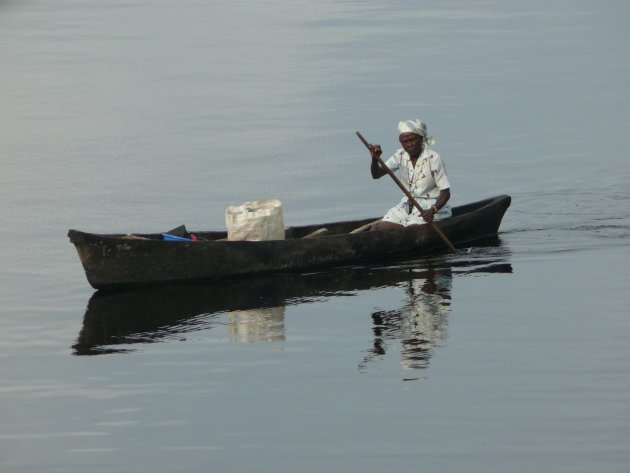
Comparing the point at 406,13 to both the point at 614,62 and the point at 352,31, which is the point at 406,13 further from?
the point at 614,62

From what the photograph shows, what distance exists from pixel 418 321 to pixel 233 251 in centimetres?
201

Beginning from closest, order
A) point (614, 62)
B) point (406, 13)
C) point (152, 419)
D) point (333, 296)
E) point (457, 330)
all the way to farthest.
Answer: point (152, 419) < point (457, 330) < point (333, 296) < point (614, 62) < point (406, 13)

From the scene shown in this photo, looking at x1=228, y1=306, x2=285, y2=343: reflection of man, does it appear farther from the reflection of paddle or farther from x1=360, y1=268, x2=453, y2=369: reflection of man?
the reflection of paddle

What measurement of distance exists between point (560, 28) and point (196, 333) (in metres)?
22.4

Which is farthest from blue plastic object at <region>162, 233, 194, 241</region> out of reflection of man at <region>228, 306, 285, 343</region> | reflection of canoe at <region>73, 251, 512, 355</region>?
reflection of man at <region>228, 306, 285, 343</region>

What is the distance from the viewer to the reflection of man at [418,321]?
Result: 36.8 feet

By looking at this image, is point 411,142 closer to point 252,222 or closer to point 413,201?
point 413,201

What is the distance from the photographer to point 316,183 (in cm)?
1803

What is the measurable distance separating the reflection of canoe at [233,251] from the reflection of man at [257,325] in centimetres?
87

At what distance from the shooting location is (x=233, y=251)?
1347 centimetres

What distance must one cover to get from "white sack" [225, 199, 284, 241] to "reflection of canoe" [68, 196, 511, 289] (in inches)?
9.7

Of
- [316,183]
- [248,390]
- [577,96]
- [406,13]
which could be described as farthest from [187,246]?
[406,13]

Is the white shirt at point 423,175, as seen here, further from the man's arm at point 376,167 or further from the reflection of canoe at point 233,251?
the reflection of canoe at point 233,251

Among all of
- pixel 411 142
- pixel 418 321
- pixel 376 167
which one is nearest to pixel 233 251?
pixel 376 167
